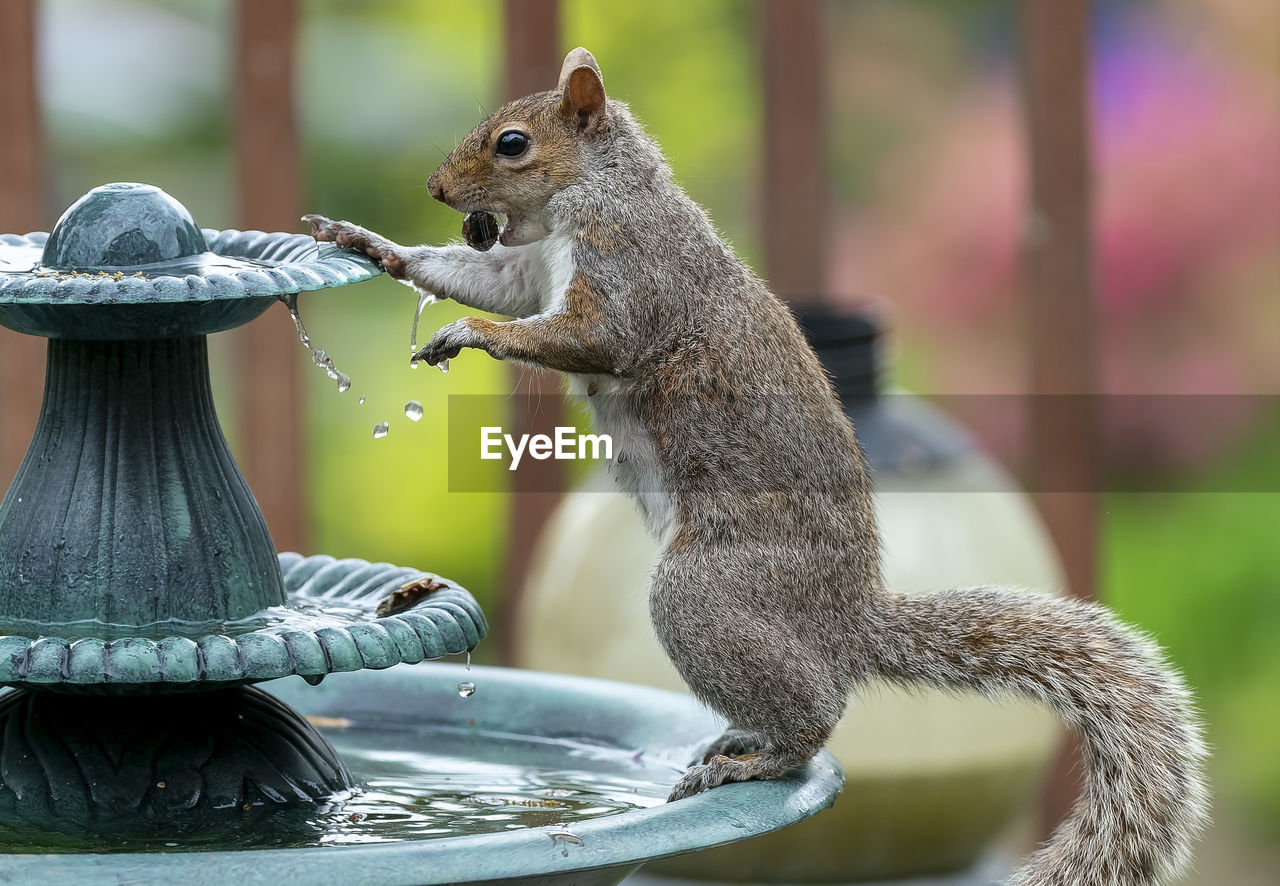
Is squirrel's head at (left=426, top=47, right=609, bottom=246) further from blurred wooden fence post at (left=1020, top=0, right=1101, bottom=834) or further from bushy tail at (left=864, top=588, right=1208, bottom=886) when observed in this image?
blurred wooden fence post at (left=1020, top=0, right=1101, bottom=834)

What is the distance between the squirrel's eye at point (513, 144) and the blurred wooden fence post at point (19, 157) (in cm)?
145

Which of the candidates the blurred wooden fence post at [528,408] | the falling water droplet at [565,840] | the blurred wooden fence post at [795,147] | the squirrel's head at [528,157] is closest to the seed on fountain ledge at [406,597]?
the falling water droplet at [565,840]

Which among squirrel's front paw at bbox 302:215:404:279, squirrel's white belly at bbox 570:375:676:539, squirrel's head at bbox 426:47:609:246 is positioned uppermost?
squirrel's head at bbox 426:47:609:246

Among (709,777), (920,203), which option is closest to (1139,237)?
(920,203)

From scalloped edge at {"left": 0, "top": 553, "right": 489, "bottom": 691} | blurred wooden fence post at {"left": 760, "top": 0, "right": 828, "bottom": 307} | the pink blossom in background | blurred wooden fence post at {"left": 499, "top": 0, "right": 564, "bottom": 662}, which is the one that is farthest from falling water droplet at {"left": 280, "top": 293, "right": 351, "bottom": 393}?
the pink blossom in background

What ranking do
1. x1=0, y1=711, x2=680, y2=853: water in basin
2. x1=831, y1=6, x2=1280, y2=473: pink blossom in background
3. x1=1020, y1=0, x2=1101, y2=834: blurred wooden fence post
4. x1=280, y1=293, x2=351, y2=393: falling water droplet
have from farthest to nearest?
x1=831, y1=6, x2=1280, y2=473: pink blossom in background → x1=1020, y1=0, x2=1101, y2=834: blurred wooden fence post → x1=280, y1=293, x2=351, y2=393: falling water droplet → x1=0, y1=711, x2=680, y2=853: water in basin

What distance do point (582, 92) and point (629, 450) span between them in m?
0.54

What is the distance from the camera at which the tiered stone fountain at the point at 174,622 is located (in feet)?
6.30

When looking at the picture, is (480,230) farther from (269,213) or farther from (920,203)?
(920,203)

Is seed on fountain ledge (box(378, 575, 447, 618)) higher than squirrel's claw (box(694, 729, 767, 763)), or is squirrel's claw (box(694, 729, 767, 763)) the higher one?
seed on fountain ledge (box(378, 575, 447, 618))

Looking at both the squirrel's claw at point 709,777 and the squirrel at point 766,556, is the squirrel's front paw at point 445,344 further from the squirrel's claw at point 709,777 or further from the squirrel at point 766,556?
the squirrel's claw at point 709,777

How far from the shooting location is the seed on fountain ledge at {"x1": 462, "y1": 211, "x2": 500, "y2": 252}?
2.73 m

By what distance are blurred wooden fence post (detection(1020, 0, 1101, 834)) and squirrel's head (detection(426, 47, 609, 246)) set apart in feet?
5.19

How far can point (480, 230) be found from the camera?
9.01 feet
